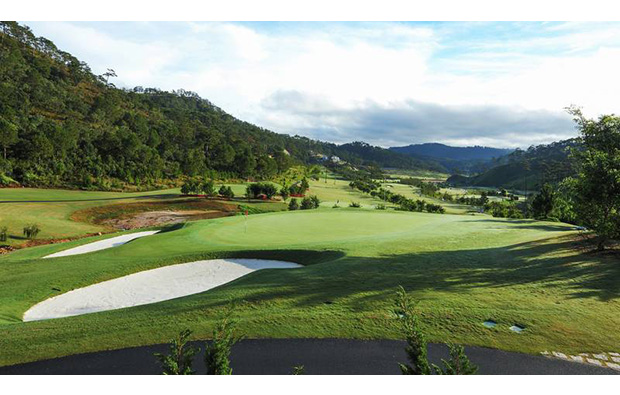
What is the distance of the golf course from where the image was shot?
10344 mm

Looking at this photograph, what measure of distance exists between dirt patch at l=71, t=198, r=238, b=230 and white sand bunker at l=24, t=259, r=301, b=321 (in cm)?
3399

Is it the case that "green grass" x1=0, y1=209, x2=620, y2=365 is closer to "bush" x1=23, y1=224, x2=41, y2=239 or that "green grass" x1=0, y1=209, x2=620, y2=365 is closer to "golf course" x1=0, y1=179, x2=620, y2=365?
"golf course" x1=0, y1=179, x2=620, y2=365

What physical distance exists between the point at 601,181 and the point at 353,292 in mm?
13115

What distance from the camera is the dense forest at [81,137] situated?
72.0 meters

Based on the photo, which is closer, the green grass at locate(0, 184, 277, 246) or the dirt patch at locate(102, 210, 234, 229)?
the green grass at locate(0, 184, 277, 246)

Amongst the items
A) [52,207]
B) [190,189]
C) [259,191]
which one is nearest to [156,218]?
[52,207]

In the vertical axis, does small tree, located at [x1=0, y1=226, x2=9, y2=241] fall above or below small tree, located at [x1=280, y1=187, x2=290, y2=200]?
below

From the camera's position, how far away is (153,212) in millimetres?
57906

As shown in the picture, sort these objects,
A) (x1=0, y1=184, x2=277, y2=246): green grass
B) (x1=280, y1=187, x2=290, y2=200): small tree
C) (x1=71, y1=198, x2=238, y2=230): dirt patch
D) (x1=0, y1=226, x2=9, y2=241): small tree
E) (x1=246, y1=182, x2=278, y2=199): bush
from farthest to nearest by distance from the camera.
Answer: (x1=280, y1=187, x2=290, y2=200): small tree < (x1=246, y1=182, x2=278, y2=199): bush < (x1=71, y1=198, x2=238, y2=230): dirt patch < (x1=0, y1=184, x2=277, y2=246): green grass < (x1=0, y1=226, x2=9, y2=241): small tree

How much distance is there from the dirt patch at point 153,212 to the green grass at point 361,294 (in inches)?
1131

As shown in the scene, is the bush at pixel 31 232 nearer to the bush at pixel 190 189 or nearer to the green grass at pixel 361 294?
the green grass at pixel 361 294

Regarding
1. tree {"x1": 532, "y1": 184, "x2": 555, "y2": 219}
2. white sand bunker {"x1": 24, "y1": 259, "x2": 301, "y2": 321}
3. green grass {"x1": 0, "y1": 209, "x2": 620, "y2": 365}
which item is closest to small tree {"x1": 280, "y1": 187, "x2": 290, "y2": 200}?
tree {"x1": 532, "y1": 184, "x2": 555, "y2": 219}

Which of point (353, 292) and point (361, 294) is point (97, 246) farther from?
point (361, 294)

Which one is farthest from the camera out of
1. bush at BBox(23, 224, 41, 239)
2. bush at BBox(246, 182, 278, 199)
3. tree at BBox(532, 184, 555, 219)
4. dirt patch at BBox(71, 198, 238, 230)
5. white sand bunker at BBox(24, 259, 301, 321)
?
bush at BBox(246, 182, 278, 199)
